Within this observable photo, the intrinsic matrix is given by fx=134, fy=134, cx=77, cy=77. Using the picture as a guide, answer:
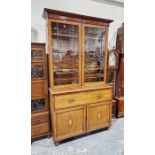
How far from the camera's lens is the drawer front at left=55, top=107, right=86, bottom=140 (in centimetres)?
199

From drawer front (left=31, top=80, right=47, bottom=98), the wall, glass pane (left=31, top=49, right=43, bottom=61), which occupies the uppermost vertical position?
the wall

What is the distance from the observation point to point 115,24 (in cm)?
290

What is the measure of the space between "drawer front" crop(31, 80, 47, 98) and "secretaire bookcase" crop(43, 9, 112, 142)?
134mm

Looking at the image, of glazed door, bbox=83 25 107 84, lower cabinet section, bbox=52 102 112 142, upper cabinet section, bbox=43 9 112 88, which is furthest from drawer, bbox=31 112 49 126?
glazed door, bbox=83 25 107 84

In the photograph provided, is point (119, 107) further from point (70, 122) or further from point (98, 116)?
point (70, 122)

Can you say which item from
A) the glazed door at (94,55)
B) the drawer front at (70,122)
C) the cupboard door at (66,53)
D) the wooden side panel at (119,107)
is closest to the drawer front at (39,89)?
the cupboard door at (66,53)

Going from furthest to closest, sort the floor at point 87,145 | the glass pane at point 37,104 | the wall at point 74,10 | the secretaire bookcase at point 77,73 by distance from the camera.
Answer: the wall at point 74,10 → the glass pane at point 37,104 → the secretaire bookcase at point 77,73 → the floor at point 87,145

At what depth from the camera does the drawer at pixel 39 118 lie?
2035 millimetres

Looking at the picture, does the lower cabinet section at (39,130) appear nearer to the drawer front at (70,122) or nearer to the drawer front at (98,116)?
the drawer front at (70,122)

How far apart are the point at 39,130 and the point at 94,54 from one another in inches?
60.8

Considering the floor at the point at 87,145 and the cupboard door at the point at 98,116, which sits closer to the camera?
the floor at the point at 87,145

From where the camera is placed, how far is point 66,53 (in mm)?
2184

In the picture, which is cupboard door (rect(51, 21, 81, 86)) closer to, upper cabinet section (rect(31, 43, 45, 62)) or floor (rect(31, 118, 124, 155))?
upper cabinet section (rect(31, 43, 45, 62))
